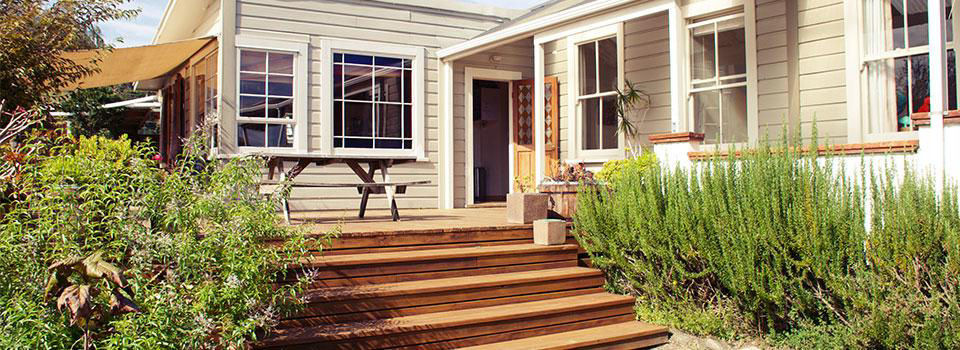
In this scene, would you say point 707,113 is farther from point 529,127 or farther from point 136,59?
point 136,59

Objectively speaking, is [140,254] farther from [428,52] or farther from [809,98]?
[428,52]

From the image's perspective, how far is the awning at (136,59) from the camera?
28.3 feet

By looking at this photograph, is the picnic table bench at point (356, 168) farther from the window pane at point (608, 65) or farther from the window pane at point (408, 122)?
the window pane at point (608, 65)

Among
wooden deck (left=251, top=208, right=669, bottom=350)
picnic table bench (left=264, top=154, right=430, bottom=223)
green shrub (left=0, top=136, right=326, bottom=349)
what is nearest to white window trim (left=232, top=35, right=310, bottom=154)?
picnic table bench (left=264, top=154, right=430, bottom=223)

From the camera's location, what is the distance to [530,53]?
32.9ft

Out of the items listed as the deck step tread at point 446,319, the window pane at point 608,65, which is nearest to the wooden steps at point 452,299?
the deck step tread at point 446,319

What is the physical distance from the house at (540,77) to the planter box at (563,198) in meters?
0.79

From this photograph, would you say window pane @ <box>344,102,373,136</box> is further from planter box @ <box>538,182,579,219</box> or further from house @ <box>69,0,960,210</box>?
planter box @ <box>538,182,579,219</box>

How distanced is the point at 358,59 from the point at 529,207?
13.0ft

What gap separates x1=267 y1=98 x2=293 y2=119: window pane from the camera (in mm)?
8375

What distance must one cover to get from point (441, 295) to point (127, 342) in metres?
2.07

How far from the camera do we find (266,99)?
8.34m

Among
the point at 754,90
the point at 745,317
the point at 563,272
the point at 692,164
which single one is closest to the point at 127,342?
the point at 563,272

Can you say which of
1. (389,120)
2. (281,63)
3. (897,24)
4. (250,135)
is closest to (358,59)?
(389,120)
